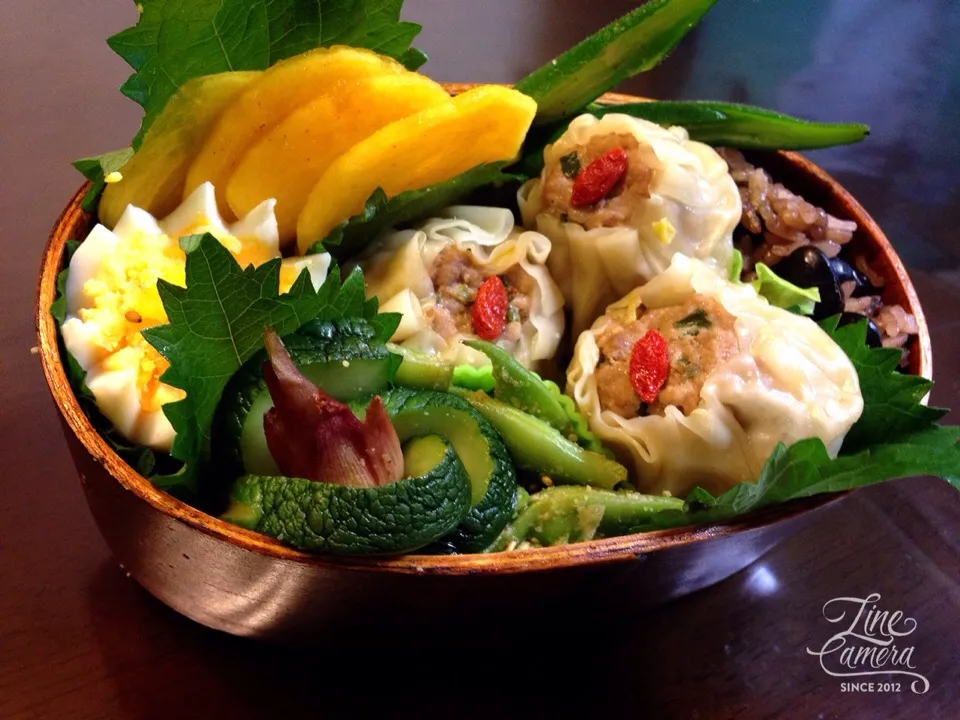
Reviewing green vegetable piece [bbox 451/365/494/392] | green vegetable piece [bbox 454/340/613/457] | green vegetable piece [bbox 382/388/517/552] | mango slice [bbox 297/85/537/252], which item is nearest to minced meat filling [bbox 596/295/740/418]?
green vegetable piece [bbox 454/340/613/457]

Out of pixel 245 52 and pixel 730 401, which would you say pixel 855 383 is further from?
pixel 245 52

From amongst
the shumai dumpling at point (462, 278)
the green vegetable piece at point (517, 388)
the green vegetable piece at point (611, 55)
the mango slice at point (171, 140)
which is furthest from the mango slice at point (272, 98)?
the green vegetable piece at point (517, 388)

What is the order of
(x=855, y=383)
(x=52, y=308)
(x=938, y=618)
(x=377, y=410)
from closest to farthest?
(x=377, y=410), (x=52, y=308), (x=855, y=383), (x=938, y=618)

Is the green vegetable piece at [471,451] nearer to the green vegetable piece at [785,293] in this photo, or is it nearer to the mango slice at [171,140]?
the mango slice at [171,140]

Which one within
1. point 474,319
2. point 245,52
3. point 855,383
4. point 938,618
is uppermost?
point 245,52

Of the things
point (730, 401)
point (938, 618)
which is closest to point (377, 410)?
point (730, 401)

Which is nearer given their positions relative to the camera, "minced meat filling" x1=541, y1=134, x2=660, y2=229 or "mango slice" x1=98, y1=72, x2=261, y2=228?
"mango slice" x1=98, y1=72, x2=261, y2=228

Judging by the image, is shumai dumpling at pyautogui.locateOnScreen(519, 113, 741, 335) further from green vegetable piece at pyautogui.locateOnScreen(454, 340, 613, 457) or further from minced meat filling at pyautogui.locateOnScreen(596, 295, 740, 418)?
green vegetable piece at pyautogui.locateOnScreen(454, 340, 613, 457)
